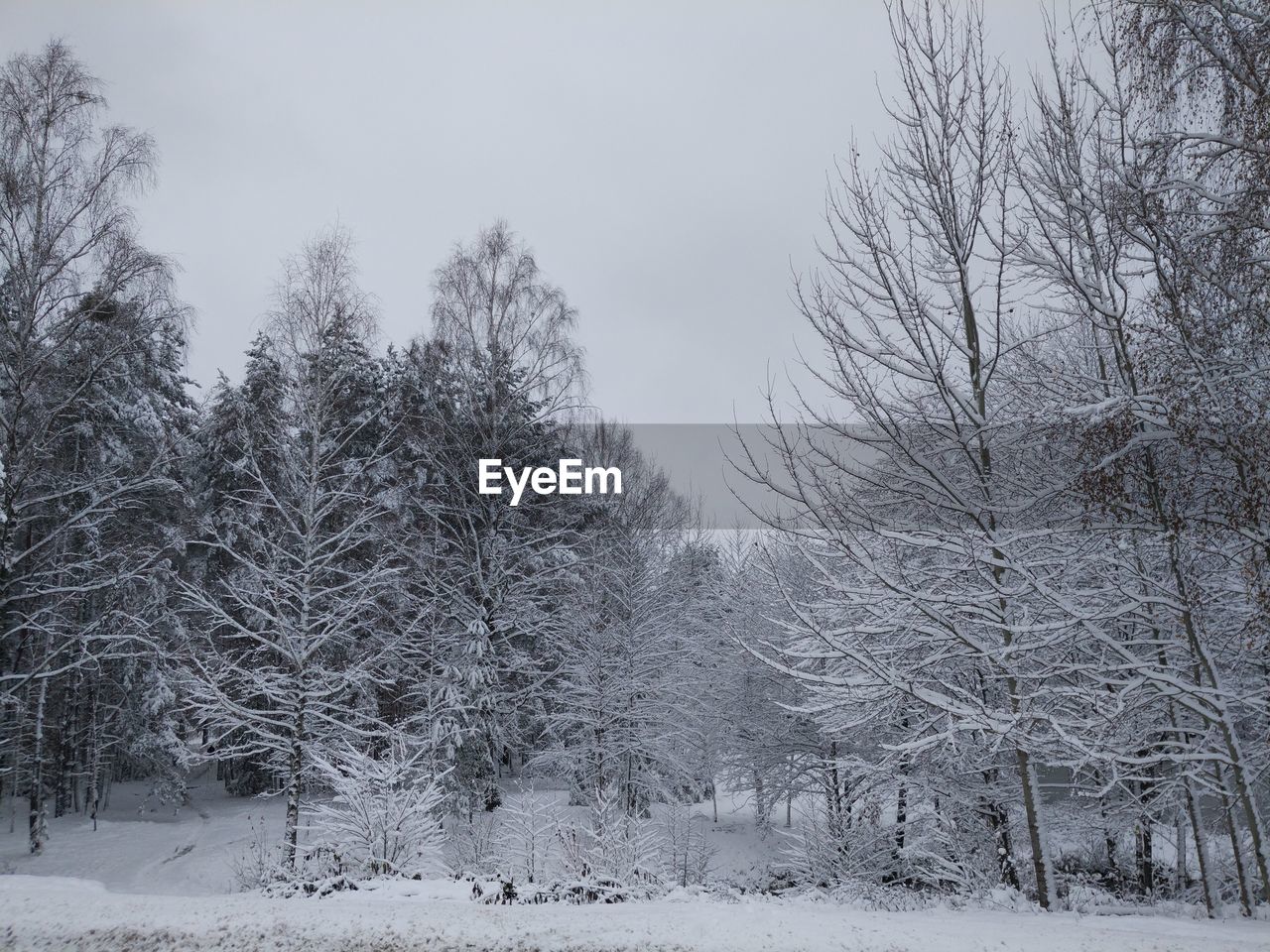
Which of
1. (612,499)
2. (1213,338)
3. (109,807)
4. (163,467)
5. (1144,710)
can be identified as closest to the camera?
(1213,338)

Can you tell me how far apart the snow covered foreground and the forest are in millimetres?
1100

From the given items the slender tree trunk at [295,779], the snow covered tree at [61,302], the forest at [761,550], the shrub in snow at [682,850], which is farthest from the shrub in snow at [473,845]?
the snow covered tree at [61,302]

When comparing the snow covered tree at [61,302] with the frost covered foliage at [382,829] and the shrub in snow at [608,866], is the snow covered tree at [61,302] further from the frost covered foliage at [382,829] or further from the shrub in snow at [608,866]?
the shrub in snow at [608,866]

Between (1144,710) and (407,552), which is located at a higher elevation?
(407,552)

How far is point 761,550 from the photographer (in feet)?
28.7

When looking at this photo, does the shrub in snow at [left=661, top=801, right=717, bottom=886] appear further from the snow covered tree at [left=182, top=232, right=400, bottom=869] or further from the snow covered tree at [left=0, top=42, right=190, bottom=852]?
the snow covered tree at [left=0, top=42, right=190, bottom=852]

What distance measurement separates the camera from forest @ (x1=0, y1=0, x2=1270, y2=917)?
575 cm

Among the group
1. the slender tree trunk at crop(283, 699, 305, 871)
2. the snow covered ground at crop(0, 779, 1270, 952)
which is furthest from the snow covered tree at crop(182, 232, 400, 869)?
the snow covered ground at crop(0, 779, 1270, 952)

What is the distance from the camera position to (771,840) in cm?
1780

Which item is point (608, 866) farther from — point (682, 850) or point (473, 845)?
point (682, 850)

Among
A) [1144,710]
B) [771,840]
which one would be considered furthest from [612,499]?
[1144,710]

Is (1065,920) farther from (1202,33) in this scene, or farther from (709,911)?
(1202,33)

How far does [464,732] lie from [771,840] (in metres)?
8.87

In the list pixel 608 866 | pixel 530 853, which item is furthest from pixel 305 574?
pixel 608 866
